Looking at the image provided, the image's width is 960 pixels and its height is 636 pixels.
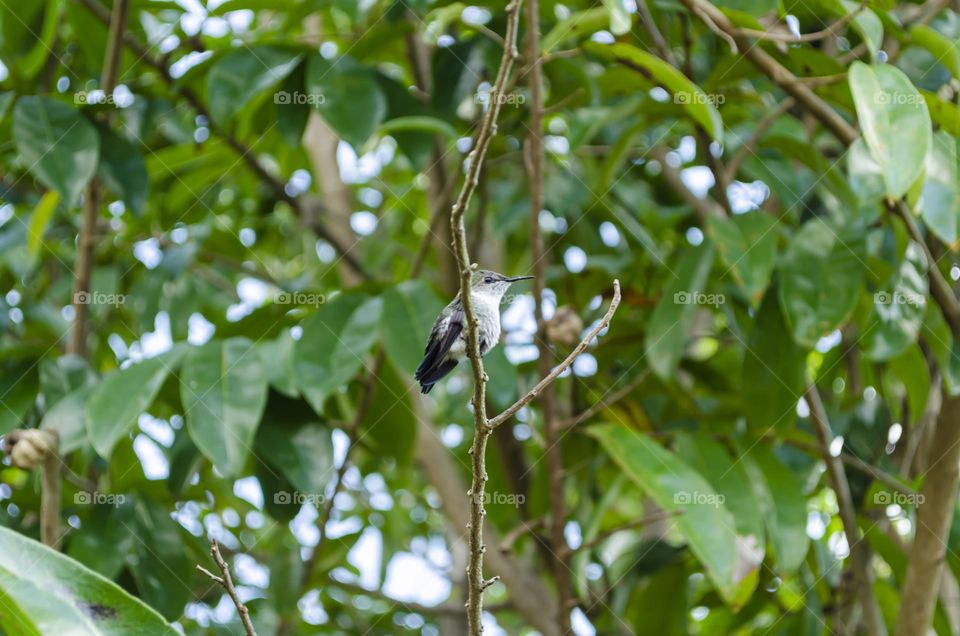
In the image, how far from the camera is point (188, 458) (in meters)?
3.63

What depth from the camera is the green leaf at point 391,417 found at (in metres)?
3.87

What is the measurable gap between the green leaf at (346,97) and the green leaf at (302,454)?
99 cm

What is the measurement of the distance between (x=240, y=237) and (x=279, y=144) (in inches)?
26.9

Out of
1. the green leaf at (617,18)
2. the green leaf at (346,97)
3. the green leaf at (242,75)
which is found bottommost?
the green leaf at (346,97)

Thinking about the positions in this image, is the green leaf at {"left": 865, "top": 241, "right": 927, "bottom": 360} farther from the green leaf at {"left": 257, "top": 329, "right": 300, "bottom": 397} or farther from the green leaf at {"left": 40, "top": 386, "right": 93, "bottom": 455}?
the green leaf at {"left": 40, "top": 386, "right": 93, "bottom": 455}

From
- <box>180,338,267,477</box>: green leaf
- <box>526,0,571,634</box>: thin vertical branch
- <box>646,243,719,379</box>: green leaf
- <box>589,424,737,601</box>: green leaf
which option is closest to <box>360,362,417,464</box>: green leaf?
<box>526,0,571,634</box>: thin vertical branch

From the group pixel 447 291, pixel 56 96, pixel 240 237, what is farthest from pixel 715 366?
pixel 56 96

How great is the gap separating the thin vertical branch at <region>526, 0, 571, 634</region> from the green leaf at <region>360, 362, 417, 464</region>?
0.52 m

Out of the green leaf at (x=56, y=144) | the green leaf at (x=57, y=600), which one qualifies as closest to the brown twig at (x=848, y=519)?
the green leaf at (x=57, y=600)

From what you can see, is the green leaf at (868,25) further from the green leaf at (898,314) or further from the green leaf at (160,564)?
the green leaf at (160,564)

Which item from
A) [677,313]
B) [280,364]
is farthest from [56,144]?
[677,313]

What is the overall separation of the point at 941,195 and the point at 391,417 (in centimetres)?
197

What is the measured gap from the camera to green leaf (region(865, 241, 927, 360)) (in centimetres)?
337

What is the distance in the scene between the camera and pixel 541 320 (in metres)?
3.51
